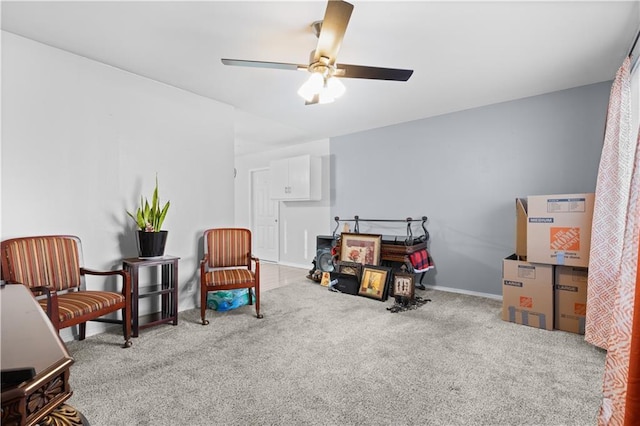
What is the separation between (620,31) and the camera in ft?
7.48

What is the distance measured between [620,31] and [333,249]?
3676mm

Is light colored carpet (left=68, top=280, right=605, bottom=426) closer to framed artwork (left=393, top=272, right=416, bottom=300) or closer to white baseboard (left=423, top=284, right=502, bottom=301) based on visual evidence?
framed artwork (left=393, top=272, right=416, bottom=300)

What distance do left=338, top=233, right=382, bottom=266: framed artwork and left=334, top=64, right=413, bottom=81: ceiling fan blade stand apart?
7.74 feet

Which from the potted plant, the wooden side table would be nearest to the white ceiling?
the potted plant

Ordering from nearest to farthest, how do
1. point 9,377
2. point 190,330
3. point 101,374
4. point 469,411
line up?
point 9,377 → point 469,411 → point 101,374 → point 190,330

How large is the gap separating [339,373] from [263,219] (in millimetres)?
4906

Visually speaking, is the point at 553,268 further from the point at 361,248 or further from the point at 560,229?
the point at 361,248

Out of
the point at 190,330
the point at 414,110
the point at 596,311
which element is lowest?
the point at 190,330

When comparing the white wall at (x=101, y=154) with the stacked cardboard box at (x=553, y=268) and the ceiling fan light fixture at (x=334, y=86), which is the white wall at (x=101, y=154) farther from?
the stacked cardboard box at (x=553, y=268)

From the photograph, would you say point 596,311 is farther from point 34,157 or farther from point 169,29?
point 34,157

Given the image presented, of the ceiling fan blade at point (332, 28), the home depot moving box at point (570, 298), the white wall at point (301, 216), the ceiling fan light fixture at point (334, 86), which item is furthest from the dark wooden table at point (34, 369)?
the white wall at point (301, 216)

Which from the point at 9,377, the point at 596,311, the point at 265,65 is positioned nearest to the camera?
the point at 9,377

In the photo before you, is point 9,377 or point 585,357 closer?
point 9,377

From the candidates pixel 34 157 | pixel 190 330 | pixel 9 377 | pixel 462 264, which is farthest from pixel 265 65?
pixel 462 264
